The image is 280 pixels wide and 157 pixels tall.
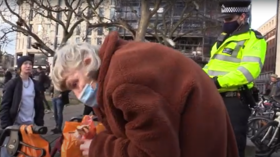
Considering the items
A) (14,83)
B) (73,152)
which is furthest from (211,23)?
(73,152)

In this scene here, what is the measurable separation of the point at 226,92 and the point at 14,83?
282cm

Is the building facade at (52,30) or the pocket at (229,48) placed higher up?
the building facade at (52,30)

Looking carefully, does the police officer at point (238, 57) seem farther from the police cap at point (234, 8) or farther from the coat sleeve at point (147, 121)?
the coat sleeve at point (147, 121)

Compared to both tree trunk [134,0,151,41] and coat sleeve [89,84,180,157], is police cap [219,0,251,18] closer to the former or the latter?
coat sleeve [89,84,180,157]

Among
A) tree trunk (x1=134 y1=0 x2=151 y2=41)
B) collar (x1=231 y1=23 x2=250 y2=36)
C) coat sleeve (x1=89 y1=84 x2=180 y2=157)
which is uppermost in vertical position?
tree trunk (x1=134 y1=0 x2=151 y2=41)

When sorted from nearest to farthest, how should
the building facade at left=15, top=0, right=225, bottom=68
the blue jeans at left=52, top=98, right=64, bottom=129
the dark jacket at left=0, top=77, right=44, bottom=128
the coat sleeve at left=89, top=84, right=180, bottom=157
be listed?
1. the coat sleeve at left=89, top=84, right=180, bottom=157
2. the dark jacket at left=0, top=77, right=44, bottom=128
3. the blue jeans at left=52, top=98, right=64, bottom=129
4. the building facade at left=15, top=0, right=225, bottom=68

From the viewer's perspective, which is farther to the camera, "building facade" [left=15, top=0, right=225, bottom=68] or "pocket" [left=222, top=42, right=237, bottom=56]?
"building facade" [left=15, top=0, right=225, bottom=68]

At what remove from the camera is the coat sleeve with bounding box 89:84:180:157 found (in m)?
1.61

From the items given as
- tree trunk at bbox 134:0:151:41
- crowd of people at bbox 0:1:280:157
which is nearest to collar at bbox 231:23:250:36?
crowd of people at bbox 0:1:280:157

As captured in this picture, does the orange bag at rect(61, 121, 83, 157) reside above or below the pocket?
below

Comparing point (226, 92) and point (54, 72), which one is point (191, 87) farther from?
point (226, 92)

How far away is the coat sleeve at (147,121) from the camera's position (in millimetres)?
1609

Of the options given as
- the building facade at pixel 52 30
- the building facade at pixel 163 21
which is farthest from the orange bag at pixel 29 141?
the building facade at pixel 163 21

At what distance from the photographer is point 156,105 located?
162cm
